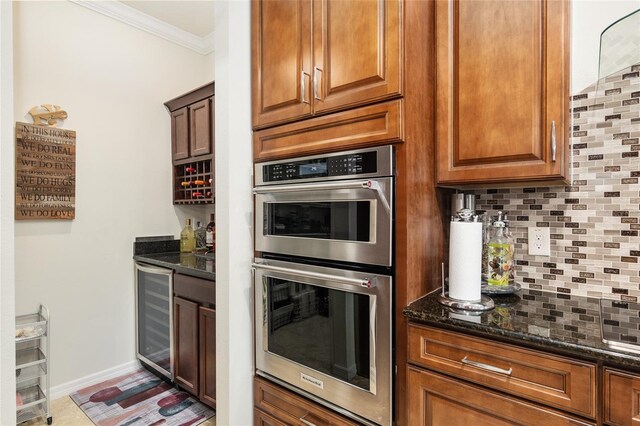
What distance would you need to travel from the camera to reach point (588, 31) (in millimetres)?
1294

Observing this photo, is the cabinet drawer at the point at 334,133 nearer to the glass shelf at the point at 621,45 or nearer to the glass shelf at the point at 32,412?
the glass shelf at the point at 621,45

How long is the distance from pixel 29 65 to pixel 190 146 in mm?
1111

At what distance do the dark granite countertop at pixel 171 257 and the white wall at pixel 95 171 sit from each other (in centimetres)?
8

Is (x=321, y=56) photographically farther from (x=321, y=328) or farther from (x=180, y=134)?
(x=180, y=134)

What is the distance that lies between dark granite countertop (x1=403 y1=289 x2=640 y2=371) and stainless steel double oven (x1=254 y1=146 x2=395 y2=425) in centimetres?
20

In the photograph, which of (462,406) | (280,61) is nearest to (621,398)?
(462,406)

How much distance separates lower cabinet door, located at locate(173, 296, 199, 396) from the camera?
212 centimetres

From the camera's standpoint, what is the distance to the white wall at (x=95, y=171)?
225 centimetres

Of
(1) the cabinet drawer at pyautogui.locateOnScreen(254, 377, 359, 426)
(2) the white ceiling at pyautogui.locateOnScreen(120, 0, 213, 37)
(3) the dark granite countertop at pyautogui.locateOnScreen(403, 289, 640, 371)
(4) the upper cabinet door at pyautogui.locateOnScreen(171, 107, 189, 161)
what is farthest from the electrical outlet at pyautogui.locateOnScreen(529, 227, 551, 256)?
(2) the white ceiling at pyautogui.locateOnScreen(120, 0, 213, 37)

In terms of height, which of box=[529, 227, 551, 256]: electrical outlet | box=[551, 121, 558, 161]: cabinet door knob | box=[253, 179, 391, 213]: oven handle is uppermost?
box=[551, 121, 558, 161]: cabinet door knob

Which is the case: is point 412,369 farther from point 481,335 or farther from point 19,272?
point 19,272

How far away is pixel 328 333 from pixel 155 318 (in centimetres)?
175

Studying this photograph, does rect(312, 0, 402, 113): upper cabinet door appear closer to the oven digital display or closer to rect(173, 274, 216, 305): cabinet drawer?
the oven digital display

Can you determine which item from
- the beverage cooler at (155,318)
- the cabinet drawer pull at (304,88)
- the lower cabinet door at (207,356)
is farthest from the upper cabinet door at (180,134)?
the cabinet drawer pull at (304,88)
